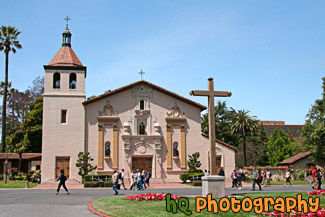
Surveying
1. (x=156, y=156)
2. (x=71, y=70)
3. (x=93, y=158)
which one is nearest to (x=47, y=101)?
(x=71, y=70)

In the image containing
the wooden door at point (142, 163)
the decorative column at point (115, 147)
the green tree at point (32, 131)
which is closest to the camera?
the decorative column at point (115, 147)

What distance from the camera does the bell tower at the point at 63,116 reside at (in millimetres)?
36156

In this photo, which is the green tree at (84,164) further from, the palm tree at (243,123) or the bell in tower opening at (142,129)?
the palm tree at (243,123)

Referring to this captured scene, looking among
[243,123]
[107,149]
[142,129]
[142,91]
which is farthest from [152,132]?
[243,123]

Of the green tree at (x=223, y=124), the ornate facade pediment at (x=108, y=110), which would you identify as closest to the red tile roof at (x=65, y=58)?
the ornate facade pediment at (x=108, y=110)

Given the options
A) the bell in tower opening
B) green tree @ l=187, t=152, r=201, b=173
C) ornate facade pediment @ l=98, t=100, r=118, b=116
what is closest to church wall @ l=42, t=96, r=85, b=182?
ornate facade pediment @ l=98, t=100, r=118, b=116

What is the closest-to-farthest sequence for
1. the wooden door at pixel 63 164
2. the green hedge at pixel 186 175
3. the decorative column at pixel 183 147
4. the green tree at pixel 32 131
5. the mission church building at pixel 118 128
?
the green hedge at pixel 186 175 < the wooden door at pixel 63 164 < the mission church building at pixel 118 128 < the decorative column at pixel 183 147 < the green tree at pixel 32 131

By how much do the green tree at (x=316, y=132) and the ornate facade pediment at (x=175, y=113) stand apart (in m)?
17.5

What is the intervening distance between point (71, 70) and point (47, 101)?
4018mm

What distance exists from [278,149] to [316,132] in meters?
31.7

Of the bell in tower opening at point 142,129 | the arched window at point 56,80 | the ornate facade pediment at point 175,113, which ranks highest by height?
the arched window at point 56,80

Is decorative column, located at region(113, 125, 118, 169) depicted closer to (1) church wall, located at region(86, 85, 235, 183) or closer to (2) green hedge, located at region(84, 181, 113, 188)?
(1) church wall, located at region(86, 85, 235, 183)

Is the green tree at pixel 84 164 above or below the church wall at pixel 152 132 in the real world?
below

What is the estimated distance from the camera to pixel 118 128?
37.8 meters
